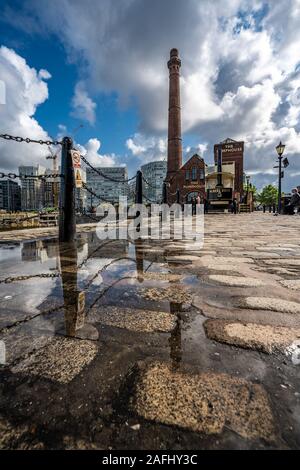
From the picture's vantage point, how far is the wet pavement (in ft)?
2.34

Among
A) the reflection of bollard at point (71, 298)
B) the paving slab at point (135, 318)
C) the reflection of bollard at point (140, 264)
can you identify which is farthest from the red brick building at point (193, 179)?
the paving slab at point (135, 318)

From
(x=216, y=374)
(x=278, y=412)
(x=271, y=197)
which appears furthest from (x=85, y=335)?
(x=271, y=197)

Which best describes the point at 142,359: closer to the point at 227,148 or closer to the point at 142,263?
the point at 142,263

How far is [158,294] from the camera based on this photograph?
6.09ft

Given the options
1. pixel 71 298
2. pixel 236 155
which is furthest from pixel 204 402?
pixel 236 155

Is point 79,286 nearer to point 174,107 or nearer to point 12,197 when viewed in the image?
point 174,107

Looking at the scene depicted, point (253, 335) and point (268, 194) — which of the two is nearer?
point (253, 335)

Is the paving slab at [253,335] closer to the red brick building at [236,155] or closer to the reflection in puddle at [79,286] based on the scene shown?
the reflection in puddle at [79,286]

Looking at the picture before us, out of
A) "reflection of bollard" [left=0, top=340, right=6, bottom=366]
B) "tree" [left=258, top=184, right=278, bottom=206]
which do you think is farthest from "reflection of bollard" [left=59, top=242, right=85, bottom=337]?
"tree" [left=258, top=184, right=278, bottom=206]

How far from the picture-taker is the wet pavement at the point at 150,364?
0.71m

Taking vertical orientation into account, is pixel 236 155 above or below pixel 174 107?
below

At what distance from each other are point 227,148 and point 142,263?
44.0 metres

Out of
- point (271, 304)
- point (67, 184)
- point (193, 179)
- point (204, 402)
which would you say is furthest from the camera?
point (193, 179)

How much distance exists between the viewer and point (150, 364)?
1.03 meters
